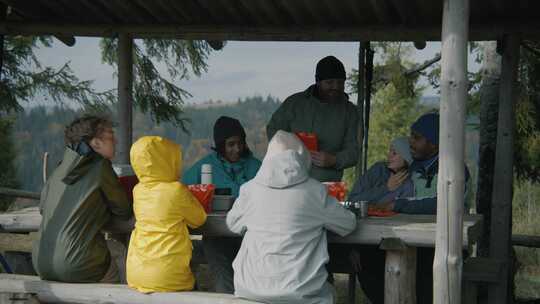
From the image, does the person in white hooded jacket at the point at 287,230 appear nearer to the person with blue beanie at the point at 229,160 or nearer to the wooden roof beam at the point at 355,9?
the person with blue beanie at the point at 229,160

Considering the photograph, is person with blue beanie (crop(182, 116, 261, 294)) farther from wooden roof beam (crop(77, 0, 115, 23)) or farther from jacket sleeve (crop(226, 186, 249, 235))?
wooden roof beam (crop(77, 0, 115, 23))

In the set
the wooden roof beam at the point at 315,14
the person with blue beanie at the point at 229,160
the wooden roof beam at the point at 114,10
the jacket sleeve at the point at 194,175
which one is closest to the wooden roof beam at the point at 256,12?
the wooden roof beam at the point at 315,14

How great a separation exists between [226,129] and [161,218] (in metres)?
1.58

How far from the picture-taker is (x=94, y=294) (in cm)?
506

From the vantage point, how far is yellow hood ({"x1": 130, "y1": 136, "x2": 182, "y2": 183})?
15.8 ft

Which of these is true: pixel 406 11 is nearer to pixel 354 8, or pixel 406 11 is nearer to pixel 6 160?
pixel 354 8

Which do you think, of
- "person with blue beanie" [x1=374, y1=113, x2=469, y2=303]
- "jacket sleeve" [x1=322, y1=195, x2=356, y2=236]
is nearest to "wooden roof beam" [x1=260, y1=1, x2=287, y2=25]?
"person with blue beanie" [x1=374, y1=113, x2=469, y2=303]

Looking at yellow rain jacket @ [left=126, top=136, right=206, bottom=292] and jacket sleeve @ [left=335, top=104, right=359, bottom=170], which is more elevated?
jacket sleeve @ [left=335, top=104, right=359, bottom=170]

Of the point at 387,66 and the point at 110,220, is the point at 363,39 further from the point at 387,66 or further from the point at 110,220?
the point at 387,66

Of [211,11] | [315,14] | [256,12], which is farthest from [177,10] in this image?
[315,14]

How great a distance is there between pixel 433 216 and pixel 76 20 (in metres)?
4.43

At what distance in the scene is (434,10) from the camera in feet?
23.2

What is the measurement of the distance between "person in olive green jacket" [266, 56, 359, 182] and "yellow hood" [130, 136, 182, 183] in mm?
2081

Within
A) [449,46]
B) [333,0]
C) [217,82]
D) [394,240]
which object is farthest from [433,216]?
[217,82]
